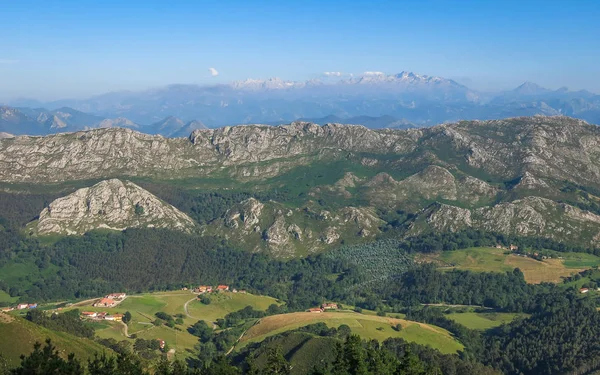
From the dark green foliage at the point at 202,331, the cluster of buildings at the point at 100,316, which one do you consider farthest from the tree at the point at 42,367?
the cluster of buildings at the point at 100,316

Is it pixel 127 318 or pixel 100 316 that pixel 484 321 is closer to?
pixel 127 318

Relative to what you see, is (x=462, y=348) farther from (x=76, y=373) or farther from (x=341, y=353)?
(x=76, y=373)

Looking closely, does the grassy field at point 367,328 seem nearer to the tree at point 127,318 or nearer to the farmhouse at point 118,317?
the tree at point 127,318

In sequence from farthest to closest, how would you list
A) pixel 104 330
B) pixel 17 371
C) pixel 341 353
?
pixel 104 330, pixel 341 353, pixel 17 371

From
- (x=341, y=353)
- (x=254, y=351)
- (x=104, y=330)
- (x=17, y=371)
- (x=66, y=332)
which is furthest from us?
(x=104, y=330)

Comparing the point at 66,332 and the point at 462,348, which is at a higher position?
the point at 66,332

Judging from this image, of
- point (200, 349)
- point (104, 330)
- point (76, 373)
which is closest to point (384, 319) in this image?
point (200, 349)

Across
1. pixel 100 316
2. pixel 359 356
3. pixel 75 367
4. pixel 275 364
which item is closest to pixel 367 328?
pixel 100 316
